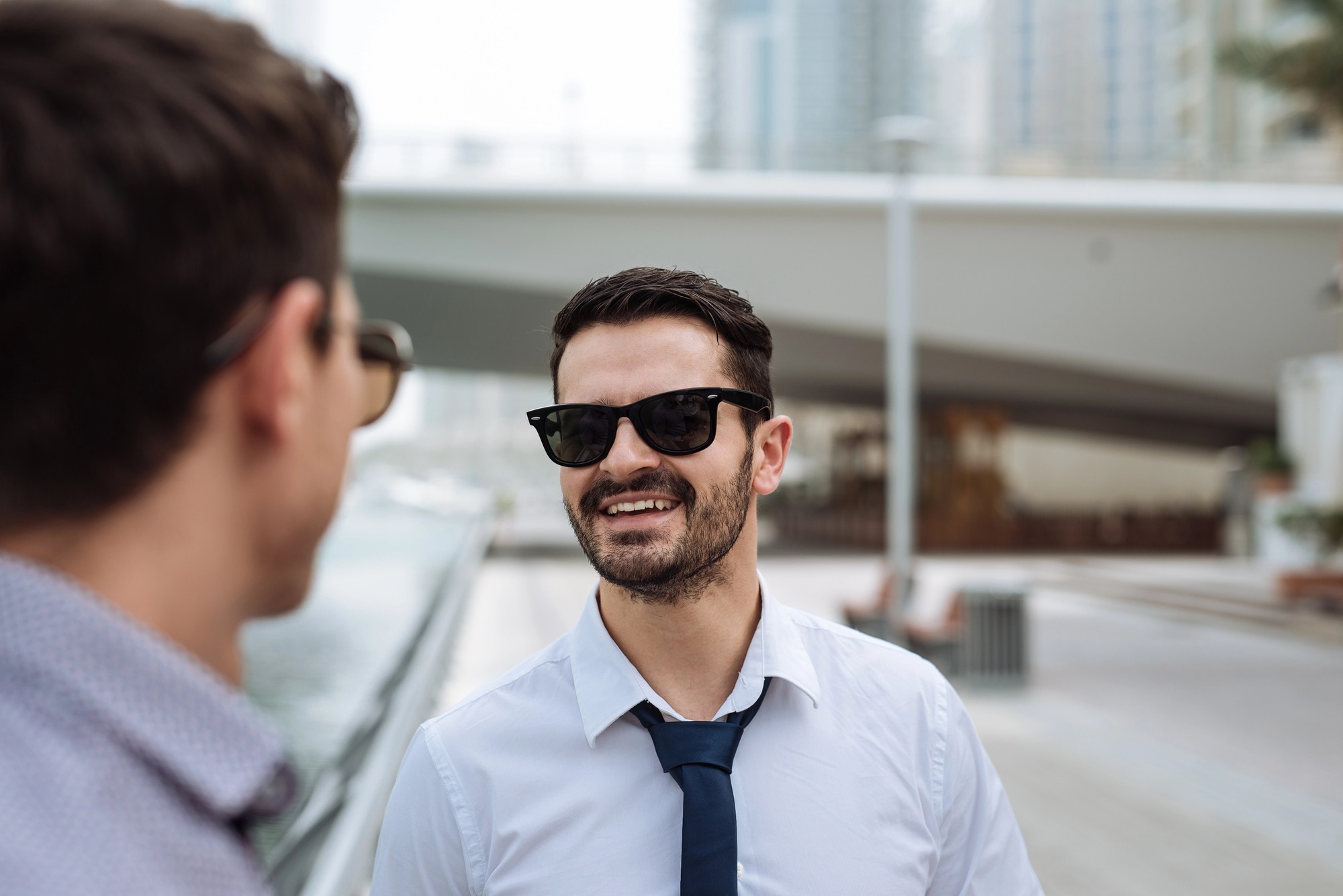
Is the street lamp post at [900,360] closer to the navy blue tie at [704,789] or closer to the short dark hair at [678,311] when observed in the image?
the short dark hair at [678,311]

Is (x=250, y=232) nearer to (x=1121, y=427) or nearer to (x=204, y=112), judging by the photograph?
(x=204, y=112)

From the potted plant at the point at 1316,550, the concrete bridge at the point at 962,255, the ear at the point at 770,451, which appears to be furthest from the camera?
the concrete bridge at the point at 962,255

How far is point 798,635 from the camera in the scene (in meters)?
1.92

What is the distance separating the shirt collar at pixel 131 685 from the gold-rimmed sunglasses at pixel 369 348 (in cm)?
19

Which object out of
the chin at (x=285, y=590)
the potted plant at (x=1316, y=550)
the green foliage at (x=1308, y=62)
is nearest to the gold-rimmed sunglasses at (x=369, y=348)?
the chin at (x=285, y=590)

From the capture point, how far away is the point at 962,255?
2233cm

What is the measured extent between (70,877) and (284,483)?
31 centimetres

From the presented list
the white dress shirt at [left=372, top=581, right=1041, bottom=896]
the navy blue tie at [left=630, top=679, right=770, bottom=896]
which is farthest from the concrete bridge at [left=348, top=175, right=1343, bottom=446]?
the navy blue tie at [left=630, top=679, right=770, bottom=896]

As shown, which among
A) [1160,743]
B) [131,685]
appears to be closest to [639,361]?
[131,685]

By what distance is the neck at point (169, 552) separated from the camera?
0.80 meters

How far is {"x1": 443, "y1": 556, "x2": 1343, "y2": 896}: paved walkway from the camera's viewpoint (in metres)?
5.50

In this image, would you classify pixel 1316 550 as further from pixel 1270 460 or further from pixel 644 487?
pixel 644 487

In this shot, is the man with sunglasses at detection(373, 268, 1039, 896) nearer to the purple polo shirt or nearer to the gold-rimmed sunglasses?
the gold-rimmed sunglasses

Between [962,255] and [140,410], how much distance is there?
74.5ft
